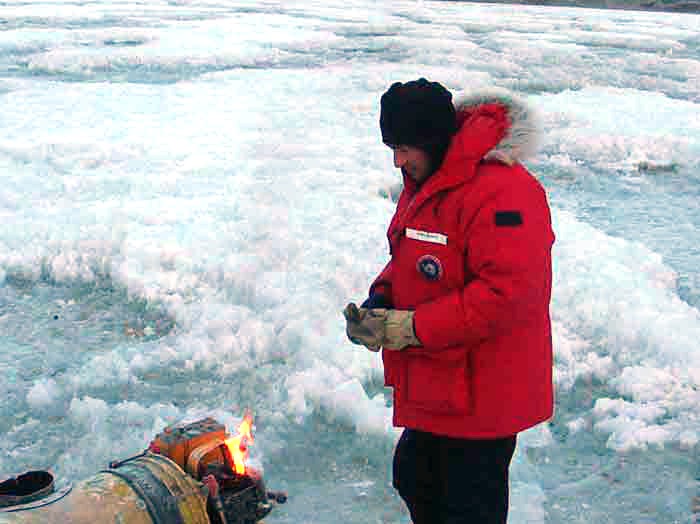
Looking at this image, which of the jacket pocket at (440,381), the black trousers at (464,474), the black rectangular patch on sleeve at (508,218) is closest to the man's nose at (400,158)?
the black rectangular patch on sleeve at (508,218)

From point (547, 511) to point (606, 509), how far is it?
0.21 meters

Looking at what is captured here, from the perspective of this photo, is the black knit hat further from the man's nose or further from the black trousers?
the black trousers

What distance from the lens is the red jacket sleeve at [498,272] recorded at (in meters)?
1.86

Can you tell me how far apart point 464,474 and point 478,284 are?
543 mm

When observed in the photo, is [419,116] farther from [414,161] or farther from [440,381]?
[440,381]

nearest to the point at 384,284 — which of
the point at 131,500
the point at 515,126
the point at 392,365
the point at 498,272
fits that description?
the point at 392,365

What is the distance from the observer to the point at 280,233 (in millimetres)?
5492

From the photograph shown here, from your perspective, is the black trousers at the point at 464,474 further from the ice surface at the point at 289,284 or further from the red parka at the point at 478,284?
the ice surface at the point at 289,284

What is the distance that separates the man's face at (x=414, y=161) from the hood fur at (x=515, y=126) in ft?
0.53

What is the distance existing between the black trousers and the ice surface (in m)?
0.61

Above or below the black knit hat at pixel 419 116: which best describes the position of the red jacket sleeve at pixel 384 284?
below

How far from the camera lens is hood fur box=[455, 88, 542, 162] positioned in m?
1.98

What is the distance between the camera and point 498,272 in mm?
1864

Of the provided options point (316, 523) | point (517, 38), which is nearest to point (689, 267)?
point (316, 523)
